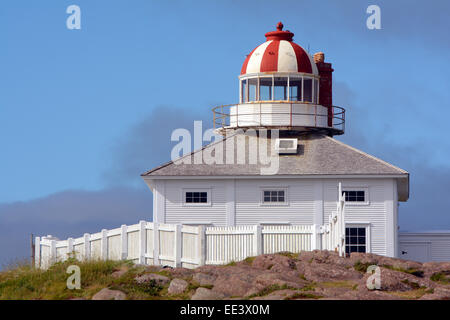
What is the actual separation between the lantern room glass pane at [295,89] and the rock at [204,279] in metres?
20.9

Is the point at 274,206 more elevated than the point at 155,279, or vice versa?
the point at 274,206

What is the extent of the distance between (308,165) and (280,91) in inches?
202

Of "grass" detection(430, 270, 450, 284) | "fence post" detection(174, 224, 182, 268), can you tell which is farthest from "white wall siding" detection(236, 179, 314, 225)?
"grass" detection(430, 270, 450, 284)

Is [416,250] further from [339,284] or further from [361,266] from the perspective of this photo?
[339,284]

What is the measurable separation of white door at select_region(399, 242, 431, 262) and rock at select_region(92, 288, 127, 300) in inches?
936

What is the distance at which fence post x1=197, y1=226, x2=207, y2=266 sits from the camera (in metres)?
31.8

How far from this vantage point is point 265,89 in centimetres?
4356

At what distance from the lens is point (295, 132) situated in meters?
43.2

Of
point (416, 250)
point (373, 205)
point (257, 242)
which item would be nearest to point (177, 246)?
Result: point (257, 242)

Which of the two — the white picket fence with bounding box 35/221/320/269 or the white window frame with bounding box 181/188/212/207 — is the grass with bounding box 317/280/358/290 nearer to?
the white picket fence with bounding box 35/221/320/269

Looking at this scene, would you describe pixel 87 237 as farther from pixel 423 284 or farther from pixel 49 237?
pixel 423 284

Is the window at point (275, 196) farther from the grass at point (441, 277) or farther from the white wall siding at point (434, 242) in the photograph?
the grass at point (441, 277)

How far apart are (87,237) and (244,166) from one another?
29.7 feet

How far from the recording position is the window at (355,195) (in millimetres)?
39844
